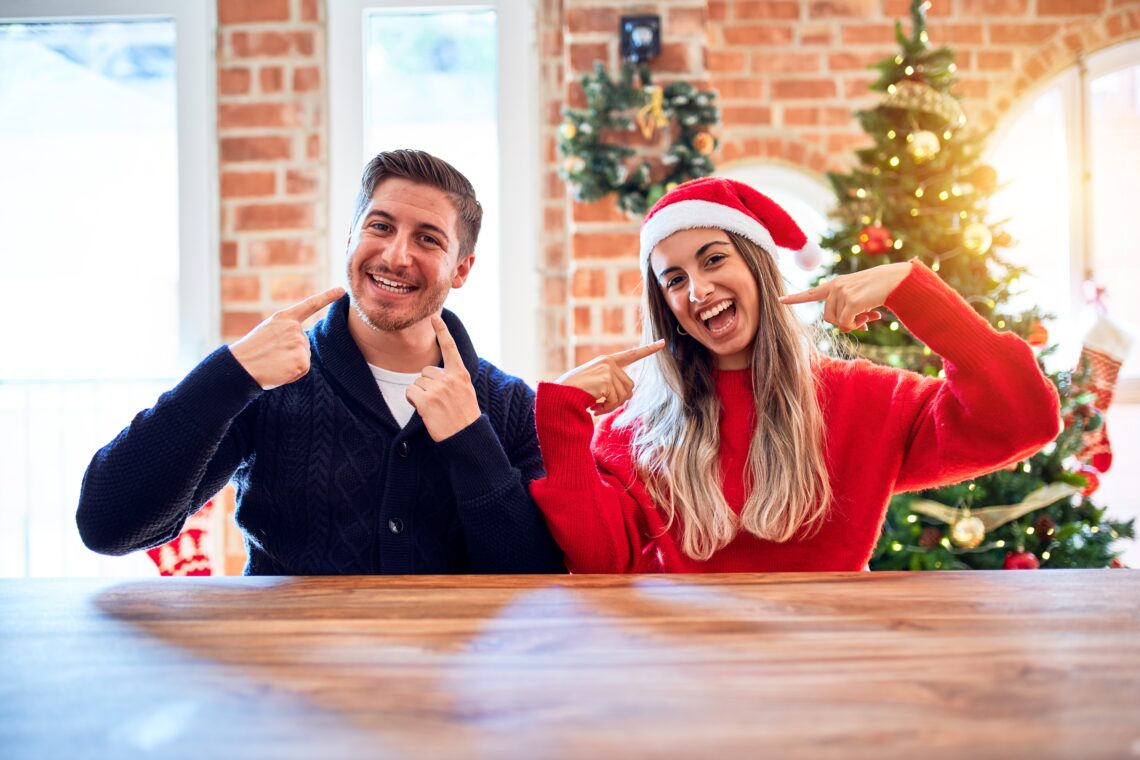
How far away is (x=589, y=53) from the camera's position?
8.51ft

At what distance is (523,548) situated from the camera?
4.33 feet

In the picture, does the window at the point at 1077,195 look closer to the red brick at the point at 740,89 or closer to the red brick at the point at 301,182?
the red brick at the point at 740,89

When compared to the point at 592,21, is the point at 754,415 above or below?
below

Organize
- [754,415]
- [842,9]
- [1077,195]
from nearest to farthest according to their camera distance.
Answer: [754,415] < [842,9] < [1077,195]

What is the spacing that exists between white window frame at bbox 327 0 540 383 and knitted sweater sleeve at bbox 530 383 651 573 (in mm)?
1591

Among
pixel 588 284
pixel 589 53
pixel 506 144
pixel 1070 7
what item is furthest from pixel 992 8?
pixel 588 284

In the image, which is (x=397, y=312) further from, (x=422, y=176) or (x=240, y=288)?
(x=240, y=288)

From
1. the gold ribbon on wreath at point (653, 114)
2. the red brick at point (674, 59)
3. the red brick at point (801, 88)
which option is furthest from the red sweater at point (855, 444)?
the red brick at point (801, 88)

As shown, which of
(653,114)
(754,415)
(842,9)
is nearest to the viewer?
(754,415)

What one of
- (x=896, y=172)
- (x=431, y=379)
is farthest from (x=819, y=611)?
(x=896, y=172)

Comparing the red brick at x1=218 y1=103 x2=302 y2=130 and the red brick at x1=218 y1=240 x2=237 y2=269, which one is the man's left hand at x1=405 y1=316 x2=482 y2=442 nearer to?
the red brick at x1=218 y1=240 x2=237 y2=269

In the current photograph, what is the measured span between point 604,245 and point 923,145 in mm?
960

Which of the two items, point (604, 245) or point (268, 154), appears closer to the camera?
point (604, 245)

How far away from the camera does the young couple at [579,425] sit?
1.30 meters
